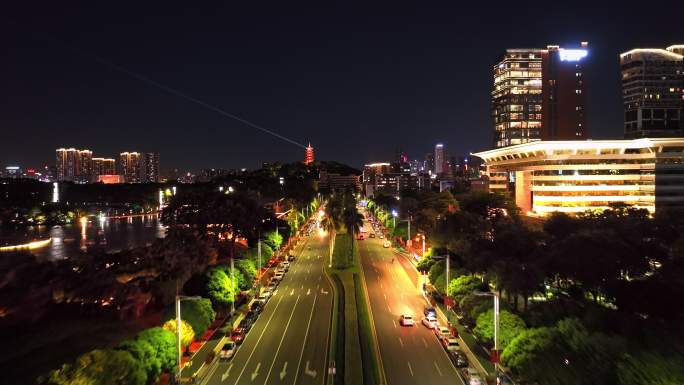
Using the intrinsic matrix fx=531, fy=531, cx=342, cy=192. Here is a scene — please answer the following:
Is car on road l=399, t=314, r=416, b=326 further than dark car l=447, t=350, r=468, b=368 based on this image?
Yes

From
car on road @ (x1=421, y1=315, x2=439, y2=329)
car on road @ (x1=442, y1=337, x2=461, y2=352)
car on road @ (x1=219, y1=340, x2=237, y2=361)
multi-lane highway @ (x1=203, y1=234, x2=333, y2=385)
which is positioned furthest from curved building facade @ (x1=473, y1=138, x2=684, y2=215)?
car on road @ (x1=219, y1=340, x2=237, y2=361)

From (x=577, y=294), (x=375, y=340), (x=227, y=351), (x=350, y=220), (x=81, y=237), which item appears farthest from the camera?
(x=81, y=237)

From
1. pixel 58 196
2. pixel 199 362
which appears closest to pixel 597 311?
pixel 199 362

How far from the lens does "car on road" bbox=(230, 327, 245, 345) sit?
32.1 metres

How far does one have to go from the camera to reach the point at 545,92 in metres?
145

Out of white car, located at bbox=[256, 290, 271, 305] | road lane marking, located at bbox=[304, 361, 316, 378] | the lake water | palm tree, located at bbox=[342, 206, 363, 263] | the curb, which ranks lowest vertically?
road lane marking, located at bbox=[304, 361, 316, 378]

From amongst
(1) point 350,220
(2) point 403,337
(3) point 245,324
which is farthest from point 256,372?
(1) point 350,220

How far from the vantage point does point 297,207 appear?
360 ft

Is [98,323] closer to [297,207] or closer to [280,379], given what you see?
Result: [280,379]

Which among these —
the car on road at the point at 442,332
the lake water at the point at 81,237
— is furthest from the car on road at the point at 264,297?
the lake water at the point at 81,237

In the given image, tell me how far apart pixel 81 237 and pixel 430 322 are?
77.1m

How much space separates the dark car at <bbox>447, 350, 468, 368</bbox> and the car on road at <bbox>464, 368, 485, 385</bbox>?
77 centimetres

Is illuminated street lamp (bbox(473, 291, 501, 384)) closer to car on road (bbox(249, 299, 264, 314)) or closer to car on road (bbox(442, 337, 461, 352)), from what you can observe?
car on road (bbox(442, 337, 461, 352))

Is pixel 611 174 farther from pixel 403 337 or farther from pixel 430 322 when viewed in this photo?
pixel 403 337
